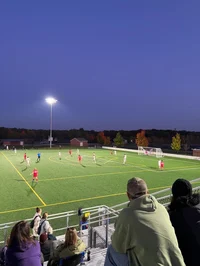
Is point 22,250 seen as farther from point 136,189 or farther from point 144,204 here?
point 144,204

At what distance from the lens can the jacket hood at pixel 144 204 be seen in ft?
6.91

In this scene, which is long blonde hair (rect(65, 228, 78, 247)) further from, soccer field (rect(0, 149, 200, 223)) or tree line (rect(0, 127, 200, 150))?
tree line (rect(0, 127, 200, 150))

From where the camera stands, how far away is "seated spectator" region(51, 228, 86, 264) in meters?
4.09

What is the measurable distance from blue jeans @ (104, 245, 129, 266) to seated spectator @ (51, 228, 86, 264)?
212 cm

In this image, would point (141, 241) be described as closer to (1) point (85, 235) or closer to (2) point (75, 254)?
(2) point (75, 254)

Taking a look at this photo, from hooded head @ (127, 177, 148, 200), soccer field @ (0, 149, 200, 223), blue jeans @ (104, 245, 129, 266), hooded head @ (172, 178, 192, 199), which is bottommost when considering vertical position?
soccer field @ (0, 149, 200, 223)

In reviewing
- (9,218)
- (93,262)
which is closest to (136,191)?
(93,262)

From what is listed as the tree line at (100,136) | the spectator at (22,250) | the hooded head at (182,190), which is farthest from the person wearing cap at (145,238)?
the tree line at (100,136)

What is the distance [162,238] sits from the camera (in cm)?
204

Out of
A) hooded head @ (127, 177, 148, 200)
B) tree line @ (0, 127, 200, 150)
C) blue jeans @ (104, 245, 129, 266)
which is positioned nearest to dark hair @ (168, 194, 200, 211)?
hooded head @ (127, 177, 148, 200)

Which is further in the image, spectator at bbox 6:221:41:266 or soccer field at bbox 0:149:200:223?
soccer field at bbox 0:149:200:223

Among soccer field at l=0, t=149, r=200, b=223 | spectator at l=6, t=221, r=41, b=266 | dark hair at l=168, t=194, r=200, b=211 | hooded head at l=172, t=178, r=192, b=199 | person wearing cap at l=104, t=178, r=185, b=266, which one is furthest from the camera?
soccer field at l=0, t=149, r=200, b=223

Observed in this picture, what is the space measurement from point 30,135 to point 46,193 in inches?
4931

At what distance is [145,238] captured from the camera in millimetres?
2025
